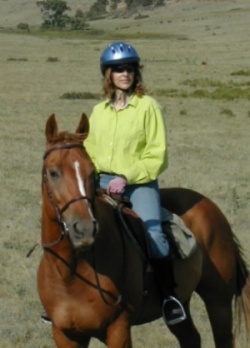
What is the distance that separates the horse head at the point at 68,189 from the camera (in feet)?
15.4

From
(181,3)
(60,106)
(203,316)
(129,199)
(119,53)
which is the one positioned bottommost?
(181,3)

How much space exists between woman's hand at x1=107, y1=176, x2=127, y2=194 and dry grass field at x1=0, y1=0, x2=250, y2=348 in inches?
109

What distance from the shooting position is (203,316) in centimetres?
885

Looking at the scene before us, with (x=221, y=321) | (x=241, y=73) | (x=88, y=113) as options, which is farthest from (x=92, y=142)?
(x=241, y=73)

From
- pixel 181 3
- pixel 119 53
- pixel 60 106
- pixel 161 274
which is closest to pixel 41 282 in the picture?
pixel 161 274

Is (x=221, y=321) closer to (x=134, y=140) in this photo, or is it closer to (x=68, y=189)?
(x=134, y=140)

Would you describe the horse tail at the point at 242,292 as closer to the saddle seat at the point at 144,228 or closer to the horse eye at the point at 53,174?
the saddle seat at the point at 144,228

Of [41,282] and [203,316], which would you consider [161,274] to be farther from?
[203,316]

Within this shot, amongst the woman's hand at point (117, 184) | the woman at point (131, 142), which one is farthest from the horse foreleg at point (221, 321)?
the woman's hand at point (117, 184)

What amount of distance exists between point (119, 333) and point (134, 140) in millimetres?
1289

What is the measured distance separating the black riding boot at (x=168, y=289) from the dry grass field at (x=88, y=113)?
83.3 inches

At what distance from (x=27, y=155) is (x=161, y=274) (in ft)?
42.8

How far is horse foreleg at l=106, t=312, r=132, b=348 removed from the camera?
533cm

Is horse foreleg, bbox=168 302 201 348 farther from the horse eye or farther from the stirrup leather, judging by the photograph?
the horse eye
